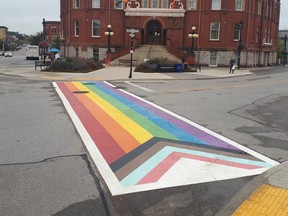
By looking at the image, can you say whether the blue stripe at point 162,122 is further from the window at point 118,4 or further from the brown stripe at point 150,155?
the window at point 118,4

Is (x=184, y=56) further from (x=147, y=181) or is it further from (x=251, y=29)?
(x=147, y=181)

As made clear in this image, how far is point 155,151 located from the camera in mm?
8602

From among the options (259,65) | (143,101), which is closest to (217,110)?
(143,101)

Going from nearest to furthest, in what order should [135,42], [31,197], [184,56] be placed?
[31,197] < [184,56] < [135,42]

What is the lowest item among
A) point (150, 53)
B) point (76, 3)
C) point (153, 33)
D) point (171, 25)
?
point (150, 53)

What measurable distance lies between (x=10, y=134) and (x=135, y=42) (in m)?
40.8

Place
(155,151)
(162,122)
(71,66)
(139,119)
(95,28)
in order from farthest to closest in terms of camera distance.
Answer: (95,28)
(71,66)
(139,119)
(162,122)
(155,151)

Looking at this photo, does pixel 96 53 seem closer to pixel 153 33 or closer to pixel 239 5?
pixel 153 33

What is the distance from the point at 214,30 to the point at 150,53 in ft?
29.3

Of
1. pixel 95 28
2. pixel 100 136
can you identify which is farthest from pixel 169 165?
pixel 95 28

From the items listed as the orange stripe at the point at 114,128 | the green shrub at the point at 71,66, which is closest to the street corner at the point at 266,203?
the orange stripe at the point at 114,128

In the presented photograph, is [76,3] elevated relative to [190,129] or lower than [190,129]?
elevated

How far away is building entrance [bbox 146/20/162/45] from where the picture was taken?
50.7m

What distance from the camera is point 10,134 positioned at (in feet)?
32.9
